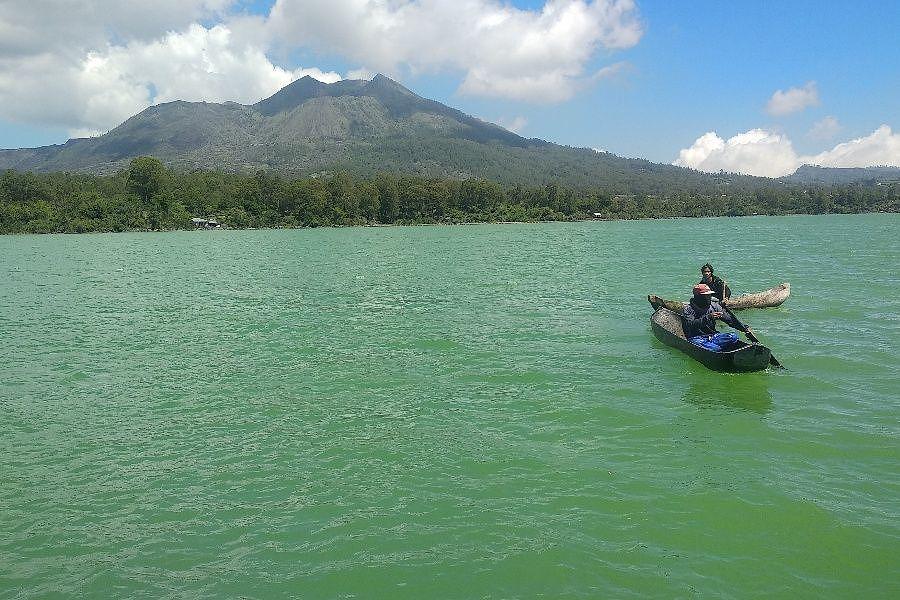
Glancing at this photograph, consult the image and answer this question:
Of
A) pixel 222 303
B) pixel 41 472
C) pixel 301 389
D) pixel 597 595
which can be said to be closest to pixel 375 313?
pixel 222 303

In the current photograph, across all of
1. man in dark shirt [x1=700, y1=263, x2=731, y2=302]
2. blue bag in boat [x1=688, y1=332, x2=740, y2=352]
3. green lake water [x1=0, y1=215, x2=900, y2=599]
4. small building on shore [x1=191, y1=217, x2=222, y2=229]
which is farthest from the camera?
small building on shore [x1=191, y1=217, x2=222, y2=229]

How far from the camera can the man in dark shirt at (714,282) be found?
69.7 ft

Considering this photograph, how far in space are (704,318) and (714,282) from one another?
3.78 m

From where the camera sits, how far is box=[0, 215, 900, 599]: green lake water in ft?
27.6

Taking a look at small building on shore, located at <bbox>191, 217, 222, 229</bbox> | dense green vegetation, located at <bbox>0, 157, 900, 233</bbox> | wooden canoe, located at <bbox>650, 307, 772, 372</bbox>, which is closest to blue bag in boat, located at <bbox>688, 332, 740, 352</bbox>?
wooden canoe, located at <bbox>650, 307, 772, 372</bbox>

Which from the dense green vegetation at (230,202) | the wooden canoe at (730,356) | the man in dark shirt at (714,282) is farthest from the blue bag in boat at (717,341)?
the dense green vegetation at (230,202)

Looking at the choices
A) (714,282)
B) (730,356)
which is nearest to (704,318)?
(730,356)

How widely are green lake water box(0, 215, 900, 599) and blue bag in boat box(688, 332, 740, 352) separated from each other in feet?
2.14

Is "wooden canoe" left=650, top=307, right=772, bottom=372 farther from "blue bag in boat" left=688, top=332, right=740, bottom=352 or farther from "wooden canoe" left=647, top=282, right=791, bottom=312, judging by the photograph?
"wooden canoe" left=647, top=282, right=791, bottom=312

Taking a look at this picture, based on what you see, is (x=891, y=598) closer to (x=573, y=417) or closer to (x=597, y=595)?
(x=597, y=595)

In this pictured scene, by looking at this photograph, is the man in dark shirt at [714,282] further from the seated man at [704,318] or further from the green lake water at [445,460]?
the green lake water at [445,460]

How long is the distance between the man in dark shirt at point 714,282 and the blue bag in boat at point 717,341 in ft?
10.0

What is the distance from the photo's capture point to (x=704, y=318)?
19.1m

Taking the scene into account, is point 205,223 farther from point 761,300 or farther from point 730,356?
point 730,356
